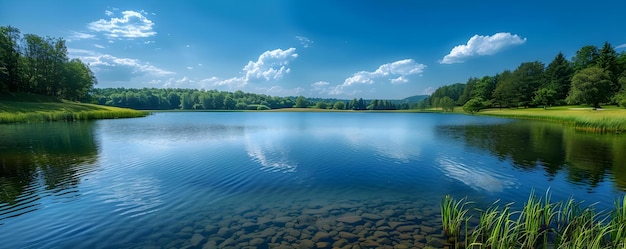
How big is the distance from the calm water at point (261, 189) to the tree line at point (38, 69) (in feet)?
212

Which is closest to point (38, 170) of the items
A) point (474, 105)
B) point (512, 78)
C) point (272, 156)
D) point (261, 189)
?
point (261, 189)

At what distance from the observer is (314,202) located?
1097 cm

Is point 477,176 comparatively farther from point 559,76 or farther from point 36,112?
point 559,76

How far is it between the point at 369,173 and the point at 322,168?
2921mm

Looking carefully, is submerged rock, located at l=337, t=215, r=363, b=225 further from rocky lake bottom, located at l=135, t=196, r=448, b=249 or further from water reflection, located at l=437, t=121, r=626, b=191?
water reflection, located at l=437, t=121, r=626, b=191

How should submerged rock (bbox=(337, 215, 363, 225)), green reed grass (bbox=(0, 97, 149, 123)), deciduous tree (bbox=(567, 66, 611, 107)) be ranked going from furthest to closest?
1. deciduous tree (bbox=(567, 66, 611, 107))
2. green reed grass (bbox=(0, 97, 149, 123))
3. submerged rock (bbox=(337, 215, 363, 225))

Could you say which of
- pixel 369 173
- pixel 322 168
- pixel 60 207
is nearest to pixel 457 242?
pixel 369 173

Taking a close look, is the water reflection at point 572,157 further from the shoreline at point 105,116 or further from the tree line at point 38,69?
the tree line at point 38,69

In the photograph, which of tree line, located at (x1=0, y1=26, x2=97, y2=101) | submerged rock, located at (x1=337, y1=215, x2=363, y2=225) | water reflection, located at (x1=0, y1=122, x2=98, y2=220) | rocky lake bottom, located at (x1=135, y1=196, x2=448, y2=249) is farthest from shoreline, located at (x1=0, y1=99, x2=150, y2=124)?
submerged rock, located at (x1=337, y1=215, x2=363, y2=225)

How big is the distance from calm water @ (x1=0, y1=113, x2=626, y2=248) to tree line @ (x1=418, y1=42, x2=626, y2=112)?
53650 millimetres

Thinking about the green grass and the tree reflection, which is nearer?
the green grass

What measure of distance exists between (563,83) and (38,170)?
4821 inches

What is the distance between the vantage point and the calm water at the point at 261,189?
26.8 feet

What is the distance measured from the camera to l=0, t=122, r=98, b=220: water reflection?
11.0 m
